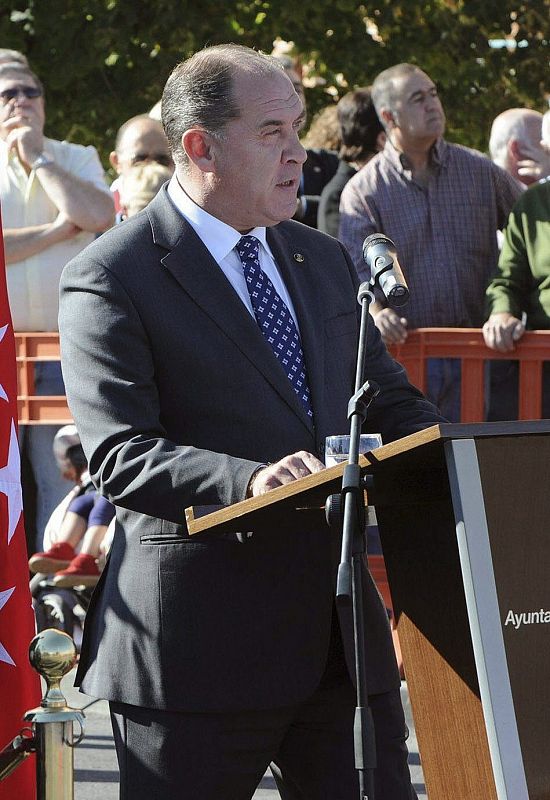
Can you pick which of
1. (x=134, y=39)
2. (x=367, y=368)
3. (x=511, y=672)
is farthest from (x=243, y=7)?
(x=511, y=672)

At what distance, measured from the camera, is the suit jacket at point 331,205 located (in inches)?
305

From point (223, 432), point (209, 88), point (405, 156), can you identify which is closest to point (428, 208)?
point (405, 156)

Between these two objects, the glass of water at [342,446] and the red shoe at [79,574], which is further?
the red shoe at [79,574]

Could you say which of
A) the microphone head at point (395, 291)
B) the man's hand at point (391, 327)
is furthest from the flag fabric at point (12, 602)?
the man's hand at point (391, 327)

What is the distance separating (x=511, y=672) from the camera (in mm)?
2686

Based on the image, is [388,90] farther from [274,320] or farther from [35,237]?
[274,320]

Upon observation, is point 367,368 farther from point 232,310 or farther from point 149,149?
point 149,149

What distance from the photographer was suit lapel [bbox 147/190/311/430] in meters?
3.33

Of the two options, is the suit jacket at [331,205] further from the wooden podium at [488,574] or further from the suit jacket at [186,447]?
the wooden podium at [488,574]

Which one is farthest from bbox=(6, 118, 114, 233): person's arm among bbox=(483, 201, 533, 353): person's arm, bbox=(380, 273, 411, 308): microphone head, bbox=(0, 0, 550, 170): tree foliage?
bbox=(0, 0, 550, 170): tree foliage

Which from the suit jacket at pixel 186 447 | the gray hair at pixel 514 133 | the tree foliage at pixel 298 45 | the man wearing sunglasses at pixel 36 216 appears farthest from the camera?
the tree foliage at pixel 298 45

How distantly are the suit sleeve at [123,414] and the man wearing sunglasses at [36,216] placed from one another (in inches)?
173

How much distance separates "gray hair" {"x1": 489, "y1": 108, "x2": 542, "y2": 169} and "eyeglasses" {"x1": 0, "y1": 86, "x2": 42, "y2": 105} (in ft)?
8.94

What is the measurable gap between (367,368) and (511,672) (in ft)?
3.83
